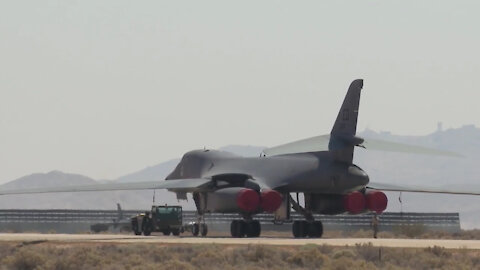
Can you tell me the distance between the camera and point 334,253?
34219 millimetres

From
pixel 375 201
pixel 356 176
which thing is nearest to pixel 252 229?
pixel 356 176

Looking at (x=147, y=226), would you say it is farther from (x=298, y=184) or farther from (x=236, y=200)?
(x=298, y=184)

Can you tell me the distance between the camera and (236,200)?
157 ft

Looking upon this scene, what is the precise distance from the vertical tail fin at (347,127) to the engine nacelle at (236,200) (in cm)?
390

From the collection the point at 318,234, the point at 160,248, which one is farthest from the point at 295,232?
the point at 160,248

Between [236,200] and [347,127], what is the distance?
18.4 feet

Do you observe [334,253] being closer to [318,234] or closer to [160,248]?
[160,248]

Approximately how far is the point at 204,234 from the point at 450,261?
21.5m

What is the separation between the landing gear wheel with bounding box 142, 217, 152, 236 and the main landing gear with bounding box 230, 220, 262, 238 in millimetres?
5491

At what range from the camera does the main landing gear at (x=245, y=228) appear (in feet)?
161

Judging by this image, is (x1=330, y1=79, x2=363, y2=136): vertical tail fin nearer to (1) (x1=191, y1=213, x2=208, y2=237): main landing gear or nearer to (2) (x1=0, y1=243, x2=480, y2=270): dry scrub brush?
(1) (x1=191, y1=213, x2=208, y2=237): main landing gear

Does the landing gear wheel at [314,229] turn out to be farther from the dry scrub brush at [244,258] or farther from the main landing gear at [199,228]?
the dry scrub brush at [244,258]

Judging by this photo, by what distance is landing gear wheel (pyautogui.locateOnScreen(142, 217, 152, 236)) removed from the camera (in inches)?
2090

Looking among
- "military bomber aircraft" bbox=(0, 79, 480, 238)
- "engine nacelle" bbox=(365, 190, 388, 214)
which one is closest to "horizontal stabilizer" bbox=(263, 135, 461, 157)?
"military bomber aircraft" bbox=(0, 79, 480, 238)
